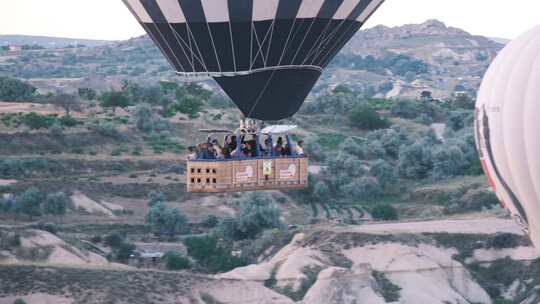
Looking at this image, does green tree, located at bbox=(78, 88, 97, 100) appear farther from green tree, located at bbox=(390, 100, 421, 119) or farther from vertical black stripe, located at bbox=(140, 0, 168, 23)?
vertical black stripe, located at bbox=(140, 0, 168, 23)

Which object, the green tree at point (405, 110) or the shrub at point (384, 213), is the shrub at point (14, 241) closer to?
the shrub at point (384, 213)

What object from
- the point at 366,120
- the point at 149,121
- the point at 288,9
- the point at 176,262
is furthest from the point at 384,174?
the point at 288,9

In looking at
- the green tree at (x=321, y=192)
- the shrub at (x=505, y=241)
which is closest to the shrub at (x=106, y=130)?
the green tree at (x=321, y=192)

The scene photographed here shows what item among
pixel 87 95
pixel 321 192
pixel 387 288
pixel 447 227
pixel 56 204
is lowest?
pixel 387 288

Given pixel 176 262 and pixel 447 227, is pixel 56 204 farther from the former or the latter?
pixel 447 227

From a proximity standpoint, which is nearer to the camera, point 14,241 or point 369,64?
point 14,241

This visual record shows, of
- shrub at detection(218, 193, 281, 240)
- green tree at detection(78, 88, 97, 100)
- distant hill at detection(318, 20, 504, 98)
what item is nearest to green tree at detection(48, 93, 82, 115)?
green tree at detection(78, 88, 97, 100)
